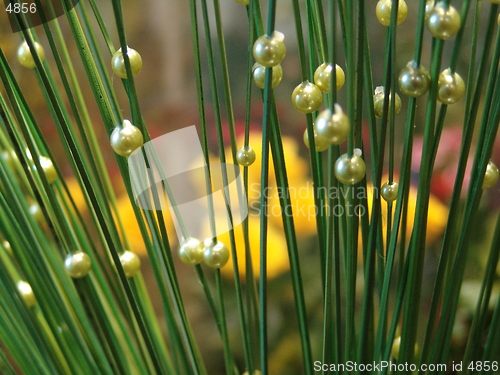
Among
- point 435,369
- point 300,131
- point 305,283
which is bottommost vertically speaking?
point 435,369

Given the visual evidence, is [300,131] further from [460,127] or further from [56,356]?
[56,356]

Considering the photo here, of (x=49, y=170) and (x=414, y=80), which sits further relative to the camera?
(x=49, y=170)

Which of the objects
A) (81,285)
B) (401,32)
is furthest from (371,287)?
(401,32)

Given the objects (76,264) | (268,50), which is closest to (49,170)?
(76,264)

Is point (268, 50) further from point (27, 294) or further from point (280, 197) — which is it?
point (27, 294)

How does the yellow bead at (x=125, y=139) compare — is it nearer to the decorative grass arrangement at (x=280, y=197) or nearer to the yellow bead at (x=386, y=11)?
the decorative grass arrangement at (x=280, y=197)

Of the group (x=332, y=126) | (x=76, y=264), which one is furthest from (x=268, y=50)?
(x=76, y=264)
